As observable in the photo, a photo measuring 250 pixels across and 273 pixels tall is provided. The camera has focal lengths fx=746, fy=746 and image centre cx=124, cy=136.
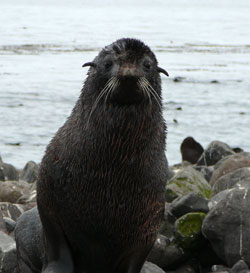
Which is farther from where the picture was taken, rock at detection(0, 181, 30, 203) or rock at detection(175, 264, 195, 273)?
rock at detection(0, 181, 30, 203)

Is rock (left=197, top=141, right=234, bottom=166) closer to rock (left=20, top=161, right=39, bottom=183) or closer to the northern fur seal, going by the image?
rock (left=20, top=161, right=39, bottom=183)

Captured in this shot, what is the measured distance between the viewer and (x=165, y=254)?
6.34 m

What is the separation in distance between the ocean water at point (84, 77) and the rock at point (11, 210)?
4.16 meters

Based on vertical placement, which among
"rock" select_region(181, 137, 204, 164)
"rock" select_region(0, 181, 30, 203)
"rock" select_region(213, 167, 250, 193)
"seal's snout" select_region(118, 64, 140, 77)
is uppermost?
"seal's snout" select_region(118, 64, 140, 77)

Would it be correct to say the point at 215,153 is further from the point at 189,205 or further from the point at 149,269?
the point at 149,269

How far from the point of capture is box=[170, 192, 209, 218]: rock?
22.0ft

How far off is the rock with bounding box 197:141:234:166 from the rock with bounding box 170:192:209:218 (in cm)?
439

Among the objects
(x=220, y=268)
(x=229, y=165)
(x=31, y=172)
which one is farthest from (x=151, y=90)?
(x=31, y=172)

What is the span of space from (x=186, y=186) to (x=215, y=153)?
329 centimetres

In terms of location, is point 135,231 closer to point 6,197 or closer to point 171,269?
point 171,269

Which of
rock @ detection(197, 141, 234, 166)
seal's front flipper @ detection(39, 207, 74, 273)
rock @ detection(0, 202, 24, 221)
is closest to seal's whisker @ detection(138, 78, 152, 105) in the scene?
seal's front flipper @ detection(39, 207, 74, 273)

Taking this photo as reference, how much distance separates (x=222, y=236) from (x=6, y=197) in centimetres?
330

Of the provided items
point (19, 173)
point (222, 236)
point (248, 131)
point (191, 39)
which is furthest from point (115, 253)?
point (191, 39)

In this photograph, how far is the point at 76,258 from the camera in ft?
15.6
